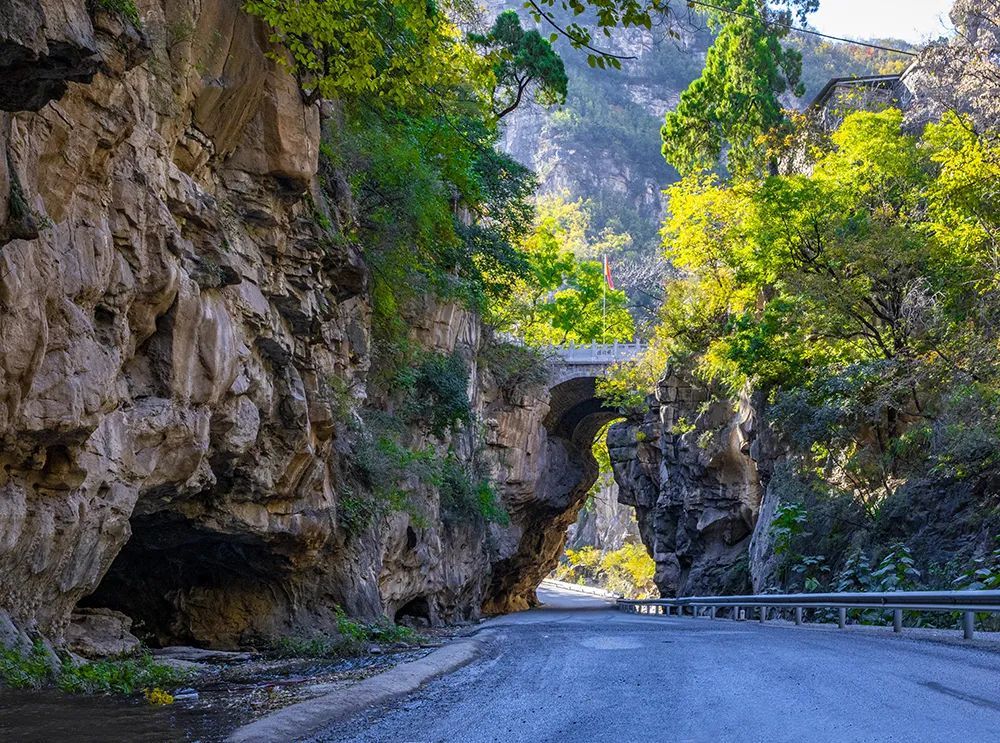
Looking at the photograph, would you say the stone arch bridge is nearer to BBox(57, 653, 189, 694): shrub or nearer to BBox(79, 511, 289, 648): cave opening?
BBox(79, 511, 289, 648): cave opening

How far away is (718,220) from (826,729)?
28.9 meters

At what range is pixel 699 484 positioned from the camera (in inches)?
1455

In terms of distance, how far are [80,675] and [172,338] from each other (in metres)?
4.56

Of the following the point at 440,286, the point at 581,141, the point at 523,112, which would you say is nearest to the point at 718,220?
the point at 440,286

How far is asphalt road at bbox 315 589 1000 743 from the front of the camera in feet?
16.1

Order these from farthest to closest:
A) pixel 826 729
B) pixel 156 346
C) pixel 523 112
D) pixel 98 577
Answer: pixel 523 112
pixel 156 346
pixel 98 577
pixel 826 729

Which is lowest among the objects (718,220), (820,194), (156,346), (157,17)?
(156,346)

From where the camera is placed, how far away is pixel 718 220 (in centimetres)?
3216

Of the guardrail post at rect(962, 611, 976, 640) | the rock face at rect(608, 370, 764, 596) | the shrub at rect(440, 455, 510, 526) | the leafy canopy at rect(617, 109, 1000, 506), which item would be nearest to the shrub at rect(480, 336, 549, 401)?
the rock face at rect(608, 370, 764, 596)

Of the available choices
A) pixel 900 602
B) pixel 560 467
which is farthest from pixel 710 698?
pixel 560 467

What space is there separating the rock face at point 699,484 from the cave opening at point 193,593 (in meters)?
18.1

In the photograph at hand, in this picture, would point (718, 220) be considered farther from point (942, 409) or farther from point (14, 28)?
point (14, 28)

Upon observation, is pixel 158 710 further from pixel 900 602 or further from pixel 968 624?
pixel 900 602

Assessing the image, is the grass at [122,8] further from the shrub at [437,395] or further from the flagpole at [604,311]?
the flagpole at [604,311]
